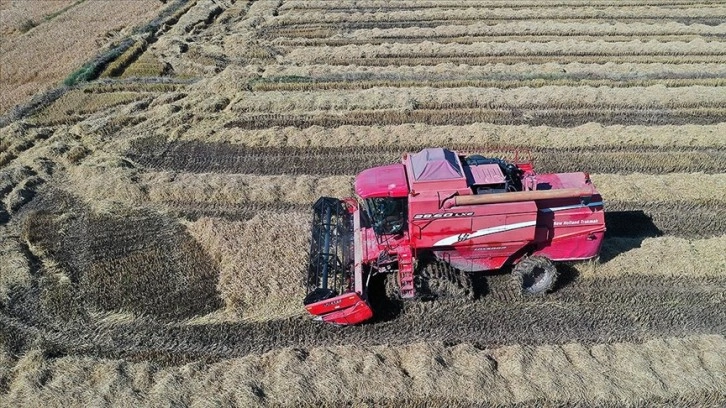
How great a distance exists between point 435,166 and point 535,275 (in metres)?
2.76

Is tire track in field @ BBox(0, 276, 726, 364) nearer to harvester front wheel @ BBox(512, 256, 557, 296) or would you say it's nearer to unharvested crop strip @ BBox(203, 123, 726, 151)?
harvester front wheel @ BBox(512, 256, 557, 296)

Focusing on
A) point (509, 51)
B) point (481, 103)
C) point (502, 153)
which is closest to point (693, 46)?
point (509, 51)

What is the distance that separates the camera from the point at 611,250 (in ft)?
35.8

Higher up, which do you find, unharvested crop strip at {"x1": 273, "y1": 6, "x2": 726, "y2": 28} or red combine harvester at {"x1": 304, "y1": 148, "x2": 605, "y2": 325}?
unharvested crop strip at {"x1": 273, "y1": 6, "x2": 726, "y2": 28}

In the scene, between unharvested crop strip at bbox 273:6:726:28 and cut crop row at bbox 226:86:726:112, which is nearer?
cut crop row at bbox 226:86:726:112

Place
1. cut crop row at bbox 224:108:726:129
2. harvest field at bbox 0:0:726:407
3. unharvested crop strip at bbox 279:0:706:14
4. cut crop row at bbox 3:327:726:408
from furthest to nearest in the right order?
1. unharvested crop strip at bbox 279:0:706:14
2. cut crop row at bbox 224:108:726:129
3. harvest field at bbox 0:0:726:407
4. cut crop row at bbox 3:327:726:408

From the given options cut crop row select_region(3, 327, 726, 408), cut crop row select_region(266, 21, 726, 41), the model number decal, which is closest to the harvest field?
cut crop row select_region(3, 327, 726, 408)

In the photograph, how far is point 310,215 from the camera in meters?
12.2

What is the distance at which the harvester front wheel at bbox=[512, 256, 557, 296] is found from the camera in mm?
9758

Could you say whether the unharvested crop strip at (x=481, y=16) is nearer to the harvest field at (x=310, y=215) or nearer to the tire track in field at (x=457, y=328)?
the harvest field at (x=310, y=215)

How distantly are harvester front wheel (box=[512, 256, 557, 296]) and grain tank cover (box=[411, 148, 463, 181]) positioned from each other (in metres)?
2.03

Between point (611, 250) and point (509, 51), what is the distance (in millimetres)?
12285

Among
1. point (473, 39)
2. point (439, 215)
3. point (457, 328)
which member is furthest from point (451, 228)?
point (473, 39)

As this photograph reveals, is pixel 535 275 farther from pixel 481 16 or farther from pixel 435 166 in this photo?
pixel 481 16
